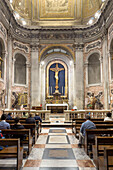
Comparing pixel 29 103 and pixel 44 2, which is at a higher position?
pixel 44 2

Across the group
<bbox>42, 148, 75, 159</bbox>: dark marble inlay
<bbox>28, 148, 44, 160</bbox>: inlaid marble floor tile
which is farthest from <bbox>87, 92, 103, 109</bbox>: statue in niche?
<bbox>28, 148, 44, 160</bbox>: inlaid marble floor tile

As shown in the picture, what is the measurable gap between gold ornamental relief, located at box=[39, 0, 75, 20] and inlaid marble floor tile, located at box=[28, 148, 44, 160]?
16550 millimetres

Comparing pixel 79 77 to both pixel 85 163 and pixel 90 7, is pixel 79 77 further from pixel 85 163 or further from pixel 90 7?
pixel 85 163

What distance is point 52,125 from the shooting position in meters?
10.7

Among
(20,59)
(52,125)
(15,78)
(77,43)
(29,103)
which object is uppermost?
→ (77,43)

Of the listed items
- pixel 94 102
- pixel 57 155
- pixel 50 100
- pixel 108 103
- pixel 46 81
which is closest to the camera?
pixel 57 155

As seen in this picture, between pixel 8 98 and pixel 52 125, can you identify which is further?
pixel 8 98

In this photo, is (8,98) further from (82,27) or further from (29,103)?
(82,27)

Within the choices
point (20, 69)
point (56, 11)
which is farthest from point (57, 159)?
point (56, 11)

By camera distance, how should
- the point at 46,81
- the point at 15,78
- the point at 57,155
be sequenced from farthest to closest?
1. the point at 46,81
2. the point at 15,78
3. the point at 57,155

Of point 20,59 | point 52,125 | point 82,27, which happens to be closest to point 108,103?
point 52,125

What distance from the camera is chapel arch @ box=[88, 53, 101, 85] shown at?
58.7 feet

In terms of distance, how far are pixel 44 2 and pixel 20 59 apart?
261 inches

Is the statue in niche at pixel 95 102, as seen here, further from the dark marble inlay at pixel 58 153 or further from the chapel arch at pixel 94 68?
the dark marble inlay at pixel 58 153
